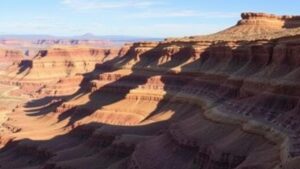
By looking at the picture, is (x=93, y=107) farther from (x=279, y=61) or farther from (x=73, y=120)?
(x=279, y=61)

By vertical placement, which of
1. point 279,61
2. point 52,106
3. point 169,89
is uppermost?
point 279,61

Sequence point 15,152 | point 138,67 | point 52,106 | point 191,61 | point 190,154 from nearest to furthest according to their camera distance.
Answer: point 190,154 < point 15,152 < point 191,61 < point 138,67 < point 52,106

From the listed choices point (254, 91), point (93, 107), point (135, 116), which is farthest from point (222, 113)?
point (93, 107)

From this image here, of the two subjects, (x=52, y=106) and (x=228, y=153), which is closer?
(x=228, y=153)

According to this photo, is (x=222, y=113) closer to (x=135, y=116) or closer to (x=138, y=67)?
(x=135, y=116)

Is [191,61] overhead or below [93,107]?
overhead

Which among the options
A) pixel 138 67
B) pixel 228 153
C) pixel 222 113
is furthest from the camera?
pixel 138 67

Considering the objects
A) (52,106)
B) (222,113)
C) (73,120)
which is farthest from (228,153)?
(52,106)
